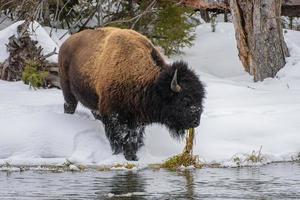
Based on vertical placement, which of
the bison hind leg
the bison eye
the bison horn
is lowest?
the bison hind leg

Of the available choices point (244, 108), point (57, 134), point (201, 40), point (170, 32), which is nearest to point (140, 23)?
point (170, 32)

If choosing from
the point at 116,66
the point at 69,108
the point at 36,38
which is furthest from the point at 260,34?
the point at 116,66

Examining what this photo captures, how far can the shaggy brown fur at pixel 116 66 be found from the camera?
988 cm

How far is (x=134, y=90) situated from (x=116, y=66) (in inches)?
14.3

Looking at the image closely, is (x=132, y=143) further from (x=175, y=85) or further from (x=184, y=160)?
(x=175, y=85)

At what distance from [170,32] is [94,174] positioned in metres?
7.49

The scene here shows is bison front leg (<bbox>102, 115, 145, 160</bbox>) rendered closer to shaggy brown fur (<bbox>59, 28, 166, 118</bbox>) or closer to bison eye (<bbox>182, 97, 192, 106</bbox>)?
shaggy brown fur (<bbox>59, 28, 166, 118</bbox>)

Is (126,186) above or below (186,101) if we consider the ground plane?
below

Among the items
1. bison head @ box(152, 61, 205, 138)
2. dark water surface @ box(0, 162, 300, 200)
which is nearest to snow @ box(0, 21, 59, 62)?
bison head @ box(152, 61, 205, 138)

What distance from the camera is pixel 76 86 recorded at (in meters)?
10.9

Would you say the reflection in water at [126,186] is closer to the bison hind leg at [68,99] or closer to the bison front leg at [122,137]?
the bison front leg at [122,137]

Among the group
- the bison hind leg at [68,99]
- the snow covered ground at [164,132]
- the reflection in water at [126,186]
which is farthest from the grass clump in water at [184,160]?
the bison hind leg at [68,99]

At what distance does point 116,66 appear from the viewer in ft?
32.8

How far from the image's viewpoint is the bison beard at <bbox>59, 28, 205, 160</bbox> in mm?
9633
